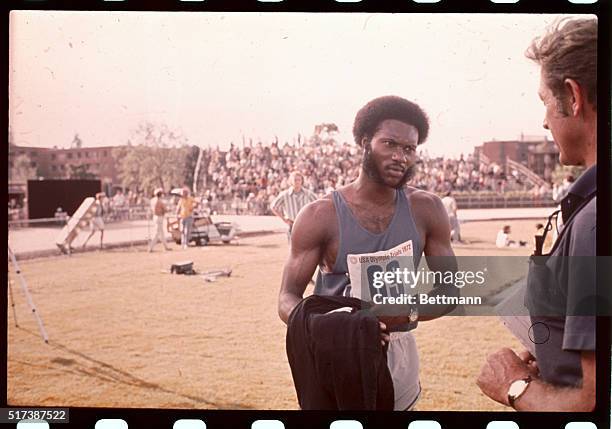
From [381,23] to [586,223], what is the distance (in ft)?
4.26

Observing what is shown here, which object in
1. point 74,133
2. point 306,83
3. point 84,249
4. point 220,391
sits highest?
point 306,83

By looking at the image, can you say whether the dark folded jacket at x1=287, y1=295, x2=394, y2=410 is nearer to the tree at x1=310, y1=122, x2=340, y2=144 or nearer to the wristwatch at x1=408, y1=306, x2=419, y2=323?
the wristwatch at x1=408, y1=306, x2=419, y2=323

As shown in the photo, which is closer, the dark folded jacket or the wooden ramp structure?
the dark folded jacket

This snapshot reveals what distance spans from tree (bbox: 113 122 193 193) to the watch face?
176 centimetres

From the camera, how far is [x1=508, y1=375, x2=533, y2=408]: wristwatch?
3.48 m

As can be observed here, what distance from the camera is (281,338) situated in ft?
11.6

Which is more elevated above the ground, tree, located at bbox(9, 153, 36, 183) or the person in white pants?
tree, located at bbox(9, 153, 36, 183)

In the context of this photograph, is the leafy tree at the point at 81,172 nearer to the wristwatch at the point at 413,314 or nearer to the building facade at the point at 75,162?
the building facade at the point at 75,162

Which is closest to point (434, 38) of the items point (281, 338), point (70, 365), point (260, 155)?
point (260, 155)

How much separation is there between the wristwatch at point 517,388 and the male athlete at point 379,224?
1.53 ft

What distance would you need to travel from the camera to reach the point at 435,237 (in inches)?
138

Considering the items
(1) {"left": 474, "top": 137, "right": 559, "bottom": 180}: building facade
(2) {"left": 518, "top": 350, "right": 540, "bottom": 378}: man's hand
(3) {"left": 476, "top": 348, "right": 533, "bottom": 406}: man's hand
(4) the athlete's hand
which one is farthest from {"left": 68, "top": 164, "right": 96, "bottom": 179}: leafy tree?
(2) {"left": 518, "top": 350, "right": 540, "bottom": 378}: man's hand

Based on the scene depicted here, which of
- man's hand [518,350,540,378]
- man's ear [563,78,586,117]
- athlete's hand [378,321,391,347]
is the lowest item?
man's hand [518,350,540,378]

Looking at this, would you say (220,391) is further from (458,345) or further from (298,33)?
(298,33)
